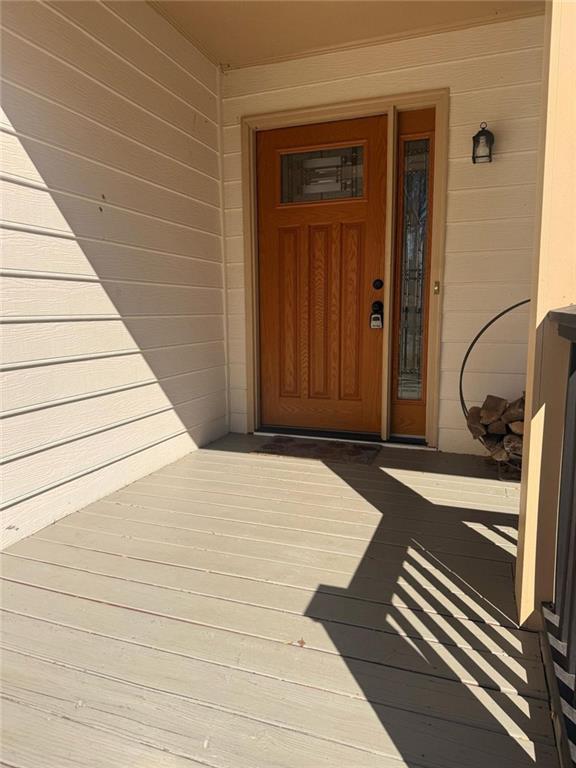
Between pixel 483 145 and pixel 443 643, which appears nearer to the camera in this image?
pixel 443 643

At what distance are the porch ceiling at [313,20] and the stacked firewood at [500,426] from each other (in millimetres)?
2188

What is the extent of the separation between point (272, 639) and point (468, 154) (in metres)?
2.86

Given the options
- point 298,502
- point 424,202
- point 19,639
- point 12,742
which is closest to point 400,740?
point 12,742

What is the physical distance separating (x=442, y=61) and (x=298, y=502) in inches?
107

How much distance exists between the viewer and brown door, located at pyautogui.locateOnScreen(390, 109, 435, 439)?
10.4 feet

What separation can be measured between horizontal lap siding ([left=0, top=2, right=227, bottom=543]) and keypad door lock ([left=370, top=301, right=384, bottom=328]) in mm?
1141

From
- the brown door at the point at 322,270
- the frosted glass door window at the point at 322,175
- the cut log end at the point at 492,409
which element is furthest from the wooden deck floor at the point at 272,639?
the frosted glass door window at the point at 322,175

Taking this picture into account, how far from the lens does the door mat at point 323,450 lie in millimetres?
3083

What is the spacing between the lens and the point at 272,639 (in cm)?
141

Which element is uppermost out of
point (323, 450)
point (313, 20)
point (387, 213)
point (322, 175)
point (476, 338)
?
point (313, 20)

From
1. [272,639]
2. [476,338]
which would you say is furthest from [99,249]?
[476,338]

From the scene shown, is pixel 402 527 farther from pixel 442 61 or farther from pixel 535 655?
pixel 442 61

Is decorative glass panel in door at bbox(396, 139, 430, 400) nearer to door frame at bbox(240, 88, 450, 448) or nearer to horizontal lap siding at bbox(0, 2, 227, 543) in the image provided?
door frame at bbox(240, 88, 450, 448)

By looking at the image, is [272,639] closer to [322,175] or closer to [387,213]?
[387,213]
